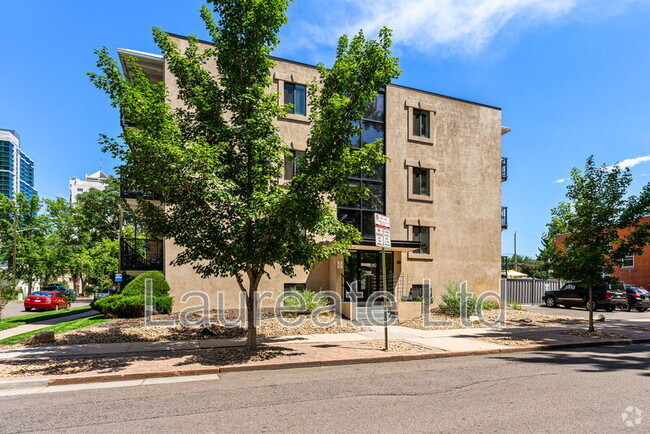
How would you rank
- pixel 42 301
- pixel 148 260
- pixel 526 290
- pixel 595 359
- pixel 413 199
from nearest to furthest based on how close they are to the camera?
pixel 595 359 < pixel 148 260 < pixel 413 199 < pixel 42 301 < pixel 526 290

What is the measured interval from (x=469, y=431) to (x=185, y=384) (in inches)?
190

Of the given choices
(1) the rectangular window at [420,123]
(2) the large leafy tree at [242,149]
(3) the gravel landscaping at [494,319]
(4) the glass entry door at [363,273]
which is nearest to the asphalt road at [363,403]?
(2) the large leafy tree at [242,149]

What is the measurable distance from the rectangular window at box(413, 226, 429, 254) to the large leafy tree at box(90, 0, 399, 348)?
1157 cm

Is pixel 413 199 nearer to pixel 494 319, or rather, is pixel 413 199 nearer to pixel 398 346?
pixel 494 319

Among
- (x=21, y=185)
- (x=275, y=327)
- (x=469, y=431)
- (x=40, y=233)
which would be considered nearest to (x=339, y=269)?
(x=275, y=327)

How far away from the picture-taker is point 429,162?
22.0 meters

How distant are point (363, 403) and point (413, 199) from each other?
16.2 m

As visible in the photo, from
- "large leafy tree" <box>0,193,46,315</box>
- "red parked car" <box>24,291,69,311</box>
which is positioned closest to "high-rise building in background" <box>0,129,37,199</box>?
"large leafy tree" <box>0,193,46,315</box>

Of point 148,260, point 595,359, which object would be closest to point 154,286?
point 148,260

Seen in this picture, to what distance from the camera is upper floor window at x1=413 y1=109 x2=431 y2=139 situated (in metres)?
22.1

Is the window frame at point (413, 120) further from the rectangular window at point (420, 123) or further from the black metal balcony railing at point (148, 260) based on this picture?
the black metal balcony railing at point (148, 260)

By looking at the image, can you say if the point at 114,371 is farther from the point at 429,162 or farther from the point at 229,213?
the point at 429,162

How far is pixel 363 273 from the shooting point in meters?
19.6

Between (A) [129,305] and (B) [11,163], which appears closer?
(A) [129,305]
